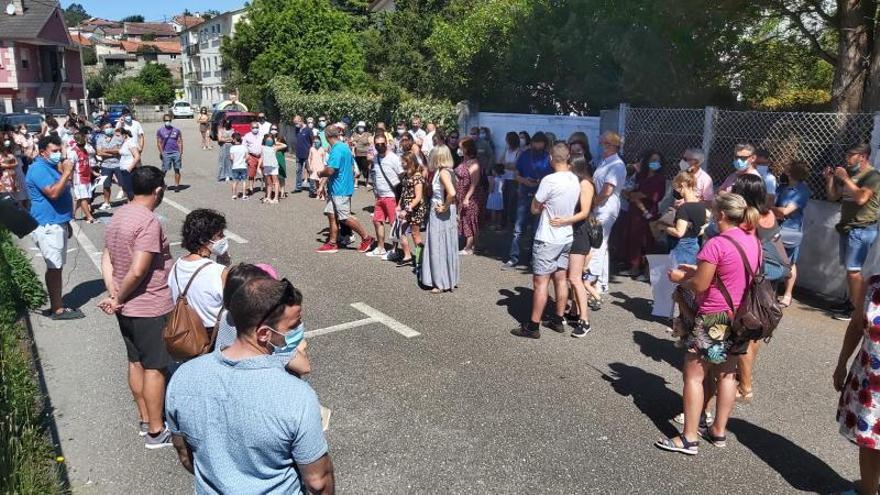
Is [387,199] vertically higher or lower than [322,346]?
higher

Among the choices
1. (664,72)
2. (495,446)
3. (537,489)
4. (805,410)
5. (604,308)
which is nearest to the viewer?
(537,489)

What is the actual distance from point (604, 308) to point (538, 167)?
3.08 m

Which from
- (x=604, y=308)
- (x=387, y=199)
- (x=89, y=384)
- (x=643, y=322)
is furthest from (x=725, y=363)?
(x=387, y=199)

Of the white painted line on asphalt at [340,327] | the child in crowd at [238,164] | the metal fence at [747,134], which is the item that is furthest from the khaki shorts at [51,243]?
the metal fence at [747,134]

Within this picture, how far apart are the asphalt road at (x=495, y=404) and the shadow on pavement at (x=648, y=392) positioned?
0.02 meters

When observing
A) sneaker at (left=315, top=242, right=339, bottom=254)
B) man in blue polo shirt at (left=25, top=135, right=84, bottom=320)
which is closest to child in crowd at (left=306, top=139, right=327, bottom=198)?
sneaker at (left=315, top=242, right=339, bottom=254)

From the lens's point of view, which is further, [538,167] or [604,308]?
[538,167]

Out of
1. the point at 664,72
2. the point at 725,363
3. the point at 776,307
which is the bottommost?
the point at 725,363

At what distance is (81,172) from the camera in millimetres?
11602

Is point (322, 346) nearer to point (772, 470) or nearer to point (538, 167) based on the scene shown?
point (772, 470)

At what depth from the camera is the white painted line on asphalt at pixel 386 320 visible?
6434 mm

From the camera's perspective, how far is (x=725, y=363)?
13.3 feet

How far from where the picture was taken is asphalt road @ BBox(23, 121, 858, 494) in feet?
13.2

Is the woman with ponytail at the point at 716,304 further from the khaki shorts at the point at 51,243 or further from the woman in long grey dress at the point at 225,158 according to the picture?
the woman in long grey dress at the point at 225,158
